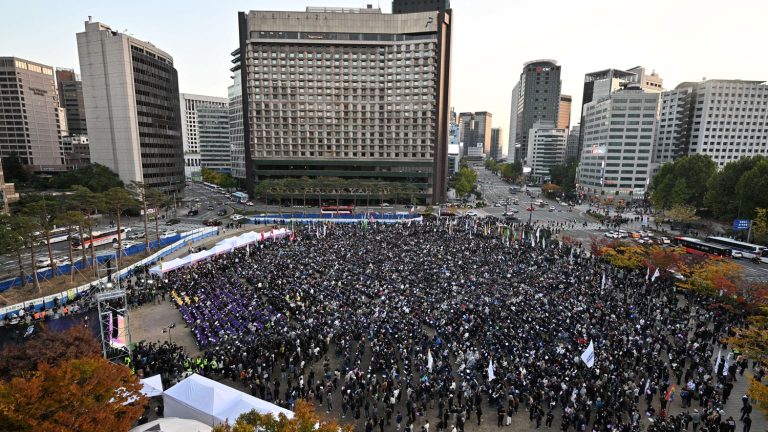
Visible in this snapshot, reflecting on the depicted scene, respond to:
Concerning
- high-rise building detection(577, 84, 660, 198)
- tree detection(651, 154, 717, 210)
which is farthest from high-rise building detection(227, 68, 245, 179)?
tree detection(651, 154, 717, 210)

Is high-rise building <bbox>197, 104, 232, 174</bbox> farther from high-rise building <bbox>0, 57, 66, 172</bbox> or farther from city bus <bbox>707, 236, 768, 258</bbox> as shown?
city bus <bbox>707, 236, 768, 258</bbox>

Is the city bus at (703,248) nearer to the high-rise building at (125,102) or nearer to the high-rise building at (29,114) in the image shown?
the high-rise building at (125,102)

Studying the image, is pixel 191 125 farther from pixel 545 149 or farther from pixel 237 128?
pixel 545 149

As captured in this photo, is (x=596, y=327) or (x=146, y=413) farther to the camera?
(x=596, y=327)

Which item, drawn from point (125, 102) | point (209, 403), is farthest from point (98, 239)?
point (209, 403)

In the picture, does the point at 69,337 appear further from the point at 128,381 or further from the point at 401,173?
the point at 401,173

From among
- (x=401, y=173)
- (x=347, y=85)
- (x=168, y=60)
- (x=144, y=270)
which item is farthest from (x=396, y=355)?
(x=168, y=60)
